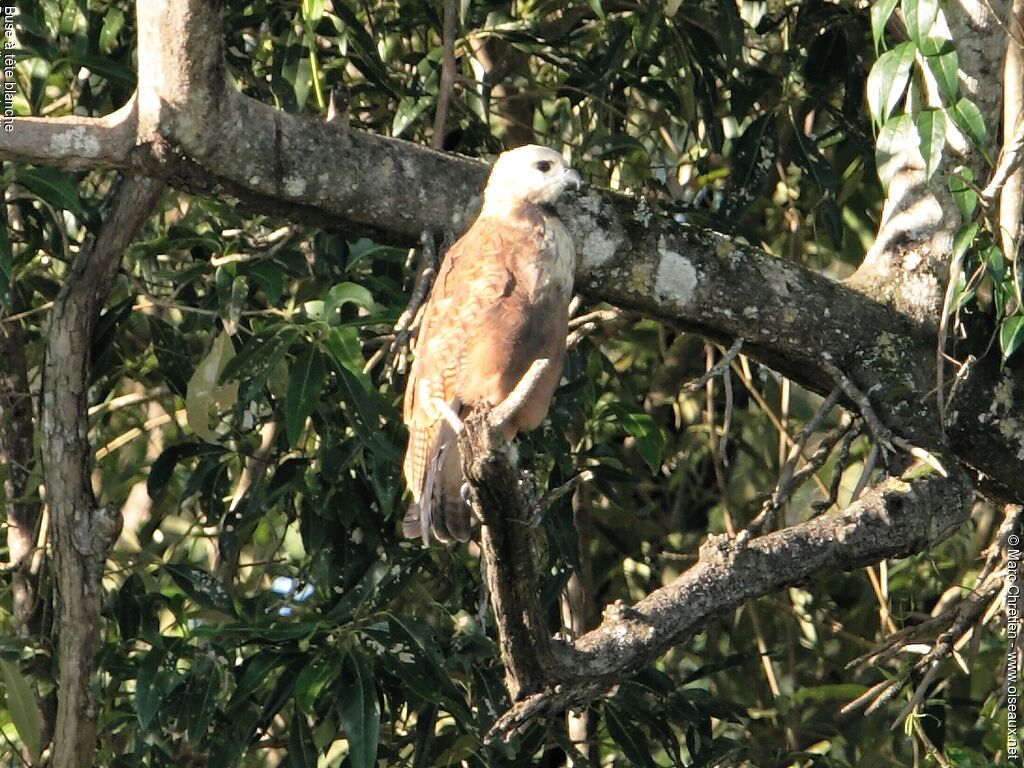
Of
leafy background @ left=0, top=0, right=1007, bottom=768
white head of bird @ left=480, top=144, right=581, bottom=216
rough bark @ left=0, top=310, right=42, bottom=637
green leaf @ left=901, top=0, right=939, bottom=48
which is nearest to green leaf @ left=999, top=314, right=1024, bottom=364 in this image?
leafy background @ left=0, top=0, right=1007, bottom=768

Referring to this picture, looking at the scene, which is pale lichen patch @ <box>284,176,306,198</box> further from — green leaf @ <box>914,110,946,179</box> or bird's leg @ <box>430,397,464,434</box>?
green leaf @ <box>914,110,946,179</box>

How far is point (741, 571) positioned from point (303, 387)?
1137mm

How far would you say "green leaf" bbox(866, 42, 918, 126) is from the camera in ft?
9.94

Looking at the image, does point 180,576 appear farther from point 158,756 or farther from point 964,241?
point 964,241

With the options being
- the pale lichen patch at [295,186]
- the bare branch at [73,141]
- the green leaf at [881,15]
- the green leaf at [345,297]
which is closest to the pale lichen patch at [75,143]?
the bare branch at [73,141]

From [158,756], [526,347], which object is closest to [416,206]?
[526,347]

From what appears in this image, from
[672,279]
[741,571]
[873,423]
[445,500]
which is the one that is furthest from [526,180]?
[741,571]

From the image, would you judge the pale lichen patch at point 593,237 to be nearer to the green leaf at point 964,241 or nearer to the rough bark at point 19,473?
the green leaf at point 964,241

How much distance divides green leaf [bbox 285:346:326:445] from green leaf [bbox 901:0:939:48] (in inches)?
59.7

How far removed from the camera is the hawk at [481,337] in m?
3.44

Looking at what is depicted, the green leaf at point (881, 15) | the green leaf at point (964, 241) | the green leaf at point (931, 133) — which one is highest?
the green leaf at point (881, 15)

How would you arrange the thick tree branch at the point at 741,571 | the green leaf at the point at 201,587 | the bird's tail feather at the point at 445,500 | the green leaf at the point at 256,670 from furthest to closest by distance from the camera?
the green leaf at the point at 201,587
the green leaf at the point at 256,670
the bird's tail feather at the point at 445,500
the thick tree branch at the point at 741,571

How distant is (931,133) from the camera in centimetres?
305

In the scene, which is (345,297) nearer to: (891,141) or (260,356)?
(260,356)
